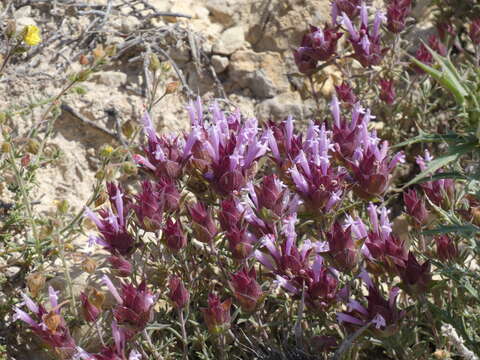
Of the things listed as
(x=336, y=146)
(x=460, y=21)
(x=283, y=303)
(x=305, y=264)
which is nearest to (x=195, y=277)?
(x=283, y=303)

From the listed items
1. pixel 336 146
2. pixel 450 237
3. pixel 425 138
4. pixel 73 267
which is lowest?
pixel 73 267

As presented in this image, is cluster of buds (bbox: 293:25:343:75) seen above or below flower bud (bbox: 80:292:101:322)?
above

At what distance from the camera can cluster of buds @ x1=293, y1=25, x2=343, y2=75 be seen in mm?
3912

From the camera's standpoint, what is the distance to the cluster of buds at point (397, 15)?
13.7ft

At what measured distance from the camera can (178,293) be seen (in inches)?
106

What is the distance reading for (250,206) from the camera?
2.88m

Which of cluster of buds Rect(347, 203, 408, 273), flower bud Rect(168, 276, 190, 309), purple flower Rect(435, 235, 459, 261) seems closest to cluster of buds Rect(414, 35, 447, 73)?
purple flower Rect(435, 235, 459, 261)

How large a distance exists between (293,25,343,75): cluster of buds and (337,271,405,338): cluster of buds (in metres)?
1.76

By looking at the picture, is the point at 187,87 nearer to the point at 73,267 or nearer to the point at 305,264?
the point at 73,267

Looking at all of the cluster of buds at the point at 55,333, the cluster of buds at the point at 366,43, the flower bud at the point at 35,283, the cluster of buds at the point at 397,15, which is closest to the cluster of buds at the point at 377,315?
the cluster of buds at the point at 55,333

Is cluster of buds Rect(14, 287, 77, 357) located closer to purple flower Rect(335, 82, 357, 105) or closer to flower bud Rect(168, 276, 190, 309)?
flower bud Rect(168, 276, 190, 309)

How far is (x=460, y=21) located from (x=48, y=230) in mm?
3558

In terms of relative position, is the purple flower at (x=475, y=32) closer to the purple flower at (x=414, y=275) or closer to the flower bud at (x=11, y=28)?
the purple flower at (x=414, y=275)

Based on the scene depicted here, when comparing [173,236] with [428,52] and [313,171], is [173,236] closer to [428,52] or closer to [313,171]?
[313,171]
